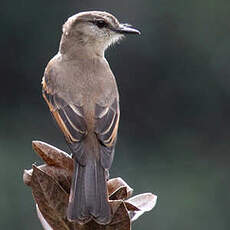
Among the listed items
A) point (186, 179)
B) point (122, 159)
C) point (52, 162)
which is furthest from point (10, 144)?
point (52, 162)

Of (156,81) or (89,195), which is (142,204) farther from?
(156,81)

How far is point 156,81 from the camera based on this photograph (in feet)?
44.5

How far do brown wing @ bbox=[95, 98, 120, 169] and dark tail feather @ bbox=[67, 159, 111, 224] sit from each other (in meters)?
0.06

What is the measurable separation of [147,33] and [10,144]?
2.86 meters

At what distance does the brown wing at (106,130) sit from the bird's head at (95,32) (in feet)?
2.38

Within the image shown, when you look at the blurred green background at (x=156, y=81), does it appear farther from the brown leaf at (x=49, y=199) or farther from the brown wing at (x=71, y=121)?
the brown leaf at (x=49, y=199)

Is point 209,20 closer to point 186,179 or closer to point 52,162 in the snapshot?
point 186,179

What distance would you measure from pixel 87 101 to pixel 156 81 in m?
9.13

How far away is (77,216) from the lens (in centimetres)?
322

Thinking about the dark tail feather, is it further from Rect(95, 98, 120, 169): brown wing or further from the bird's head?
the bird's head

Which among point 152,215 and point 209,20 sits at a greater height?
point 209,20

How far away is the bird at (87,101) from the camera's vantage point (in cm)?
406

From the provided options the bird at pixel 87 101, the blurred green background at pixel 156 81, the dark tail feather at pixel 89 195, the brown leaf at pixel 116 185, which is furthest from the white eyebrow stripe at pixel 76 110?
the blurred green background at pixel 156 81

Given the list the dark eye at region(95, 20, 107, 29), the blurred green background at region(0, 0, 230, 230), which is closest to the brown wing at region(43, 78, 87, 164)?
the dark eye at region(95, 20, 107, 29)
